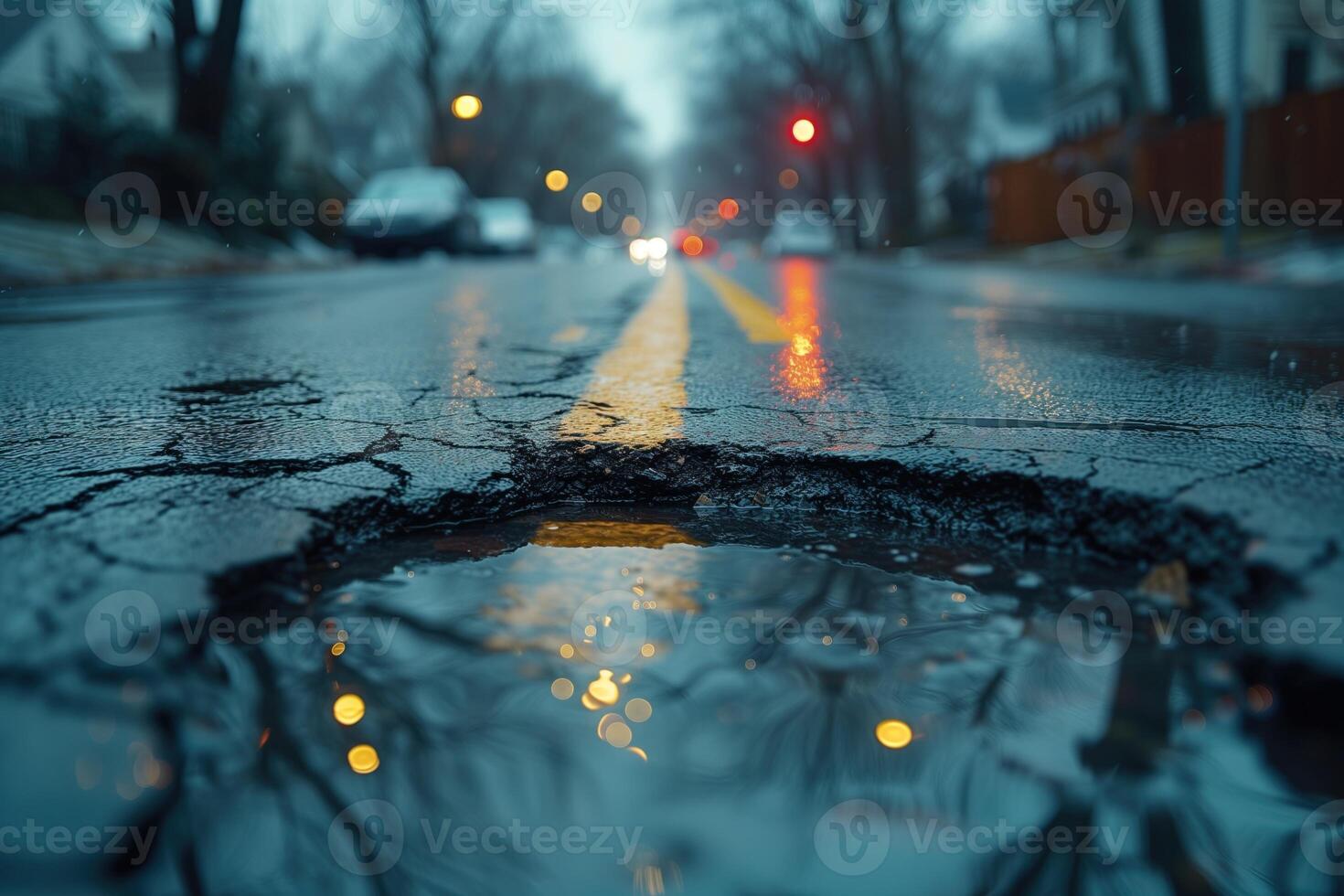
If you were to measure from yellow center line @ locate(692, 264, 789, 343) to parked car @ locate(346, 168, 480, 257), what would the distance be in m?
8.36

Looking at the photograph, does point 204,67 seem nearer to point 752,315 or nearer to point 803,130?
point 752,315

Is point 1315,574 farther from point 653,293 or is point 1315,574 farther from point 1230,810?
point 653,293

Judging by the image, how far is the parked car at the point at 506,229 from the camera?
22.4 metres

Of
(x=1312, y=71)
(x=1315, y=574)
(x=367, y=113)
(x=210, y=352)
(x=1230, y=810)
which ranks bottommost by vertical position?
(x=1230, y=810)

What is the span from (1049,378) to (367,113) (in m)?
69.0

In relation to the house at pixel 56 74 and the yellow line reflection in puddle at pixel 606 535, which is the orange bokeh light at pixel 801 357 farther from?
the house at pixel 56 74

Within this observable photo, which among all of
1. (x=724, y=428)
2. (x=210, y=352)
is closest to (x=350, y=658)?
(x=724, y=428)

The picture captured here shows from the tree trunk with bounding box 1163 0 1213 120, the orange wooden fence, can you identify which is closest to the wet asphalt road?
the orange wooden fence

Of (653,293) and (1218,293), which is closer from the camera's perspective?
(1218,293)

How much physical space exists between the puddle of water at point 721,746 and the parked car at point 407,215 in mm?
16106

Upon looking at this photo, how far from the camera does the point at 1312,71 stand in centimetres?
2192

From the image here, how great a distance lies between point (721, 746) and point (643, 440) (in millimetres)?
1423

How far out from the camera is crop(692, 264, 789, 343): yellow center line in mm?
5227

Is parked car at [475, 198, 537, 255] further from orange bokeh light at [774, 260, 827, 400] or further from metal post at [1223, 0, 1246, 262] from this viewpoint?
orange bokeh light at [774, 260, 827, 400]
